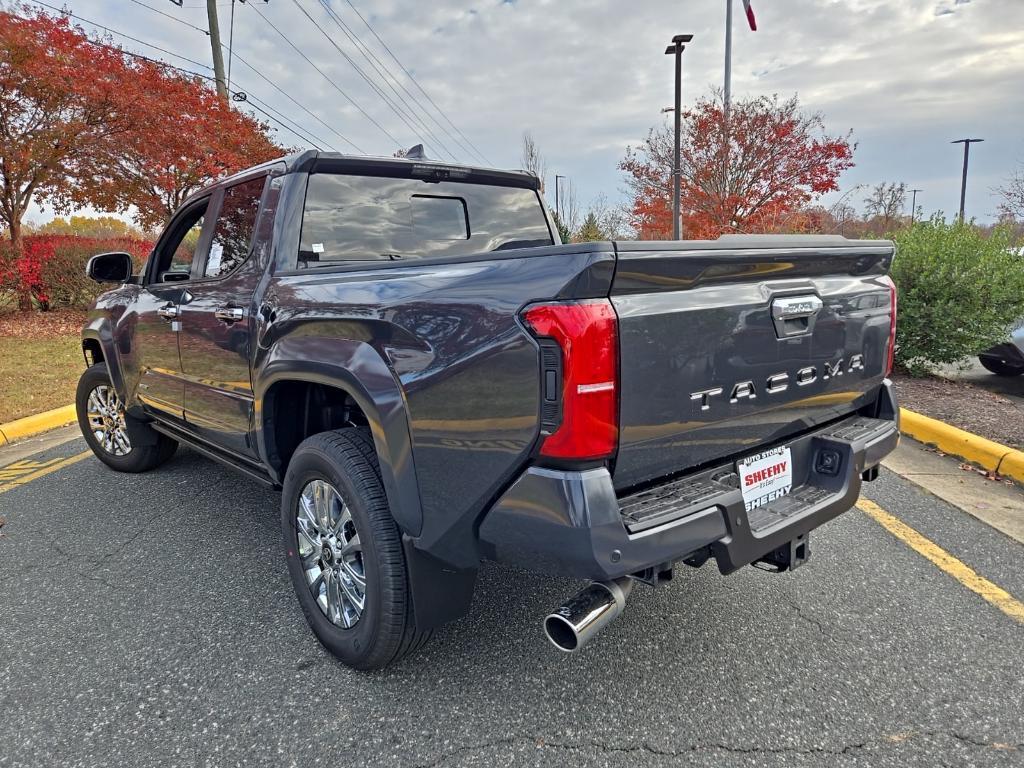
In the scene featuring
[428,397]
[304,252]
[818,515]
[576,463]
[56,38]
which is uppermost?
[56,38]

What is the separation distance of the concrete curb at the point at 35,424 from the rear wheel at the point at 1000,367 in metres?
9.83

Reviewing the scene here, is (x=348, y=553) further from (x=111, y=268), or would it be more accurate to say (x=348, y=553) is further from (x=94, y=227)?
(x=94, y=227)

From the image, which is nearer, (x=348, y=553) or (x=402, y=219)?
(x=348, y=553)

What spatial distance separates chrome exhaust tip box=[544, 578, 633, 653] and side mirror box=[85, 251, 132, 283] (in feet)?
12.2

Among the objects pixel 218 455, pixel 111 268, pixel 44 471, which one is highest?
pixel 111 268

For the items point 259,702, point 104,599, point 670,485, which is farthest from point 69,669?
point 670,485

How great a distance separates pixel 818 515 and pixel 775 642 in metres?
0.63

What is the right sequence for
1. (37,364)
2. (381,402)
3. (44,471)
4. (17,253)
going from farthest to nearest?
(17,253)
(37,364)
(44,471)
(381,402)

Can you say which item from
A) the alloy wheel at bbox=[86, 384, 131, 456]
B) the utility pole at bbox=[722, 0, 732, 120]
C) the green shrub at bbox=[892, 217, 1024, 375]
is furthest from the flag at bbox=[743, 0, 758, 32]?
the alloy wheel at bbox=[86, 384, 131, 456]

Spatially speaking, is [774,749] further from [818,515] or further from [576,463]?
[576,463]

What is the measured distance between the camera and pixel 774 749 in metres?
1.92

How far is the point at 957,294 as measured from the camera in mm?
6391

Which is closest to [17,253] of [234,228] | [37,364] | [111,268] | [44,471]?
[37,364]

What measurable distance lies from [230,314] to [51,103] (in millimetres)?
10859
